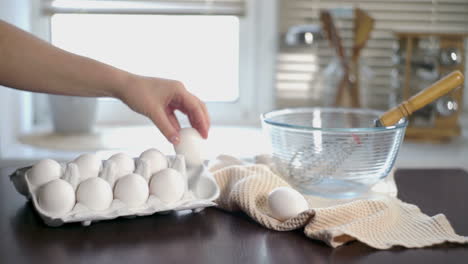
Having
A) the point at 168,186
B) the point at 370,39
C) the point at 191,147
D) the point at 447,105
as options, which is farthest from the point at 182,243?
the point at 370,39

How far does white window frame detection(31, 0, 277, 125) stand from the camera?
2.04 m

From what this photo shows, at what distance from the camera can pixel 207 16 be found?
2.03 m

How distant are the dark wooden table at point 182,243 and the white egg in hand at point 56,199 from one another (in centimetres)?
3

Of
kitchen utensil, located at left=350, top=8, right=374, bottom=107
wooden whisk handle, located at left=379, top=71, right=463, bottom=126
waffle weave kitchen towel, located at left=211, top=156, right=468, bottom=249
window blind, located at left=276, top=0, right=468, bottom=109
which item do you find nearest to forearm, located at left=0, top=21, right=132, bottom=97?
waffle weave kitchen towel, located at left=211, top=156, right=468, bottom=249

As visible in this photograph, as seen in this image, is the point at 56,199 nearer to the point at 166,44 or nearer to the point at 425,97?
the point at 425,97

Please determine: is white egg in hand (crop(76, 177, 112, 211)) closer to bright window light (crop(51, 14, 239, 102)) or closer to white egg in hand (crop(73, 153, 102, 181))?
white egg in hand (crop(73, 153, 102, 181))

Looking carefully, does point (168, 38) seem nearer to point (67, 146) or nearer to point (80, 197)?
point (67, 146)

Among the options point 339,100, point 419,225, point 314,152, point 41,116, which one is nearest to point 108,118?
point 41,116

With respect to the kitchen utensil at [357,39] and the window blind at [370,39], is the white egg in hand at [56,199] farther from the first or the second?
the window blind at [370,39]

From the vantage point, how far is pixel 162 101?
92cm

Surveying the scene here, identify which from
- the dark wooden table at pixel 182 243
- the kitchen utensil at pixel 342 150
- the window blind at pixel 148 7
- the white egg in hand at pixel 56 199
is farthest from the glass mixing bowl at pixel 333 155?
the window blind at pixel 148 7

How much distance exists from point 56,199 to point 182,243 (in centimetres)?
17

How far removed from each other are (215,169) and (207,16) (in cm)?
113

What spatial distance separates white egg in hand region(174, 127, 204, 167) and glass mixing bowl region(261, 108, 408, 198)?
0.37 ft
